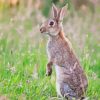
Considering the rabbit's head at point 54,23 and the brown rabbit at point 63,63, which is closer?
the brown rabbit at point 63,63

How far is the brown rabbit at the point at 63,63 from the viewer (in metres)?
7.03

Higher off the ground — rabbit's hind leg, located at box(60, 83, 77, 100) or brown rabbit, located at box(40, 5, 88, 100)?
brown rabbit, located at box(40, 5, 88, 100)

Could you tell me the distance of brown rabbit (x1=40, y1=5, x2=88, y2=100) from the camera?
703 centimetres

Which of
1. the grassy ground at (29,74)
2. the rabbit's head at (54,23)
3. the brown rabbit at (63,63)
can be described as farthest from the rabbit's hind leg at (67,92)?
the rabbit's head at (54,23)

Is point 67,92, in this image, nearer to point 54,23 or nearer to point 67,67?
point 67,67

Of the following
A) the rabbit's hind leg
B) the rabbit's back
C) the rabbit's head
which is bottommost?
the rabbit's hind leg

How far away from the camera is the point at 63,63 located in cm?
730

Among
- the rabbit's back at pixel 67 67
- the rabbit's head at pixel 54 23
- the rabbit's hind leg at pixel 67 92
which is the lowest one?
the rabbit's hind leg at pixel 67 92

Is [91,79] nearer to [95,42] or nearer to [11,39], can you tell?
[11,39]

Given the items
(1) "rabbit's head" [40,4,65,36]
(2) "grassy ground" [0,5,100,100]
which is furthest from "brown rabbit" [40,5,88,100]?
(2) "grassy ground" [0,5,100,100]

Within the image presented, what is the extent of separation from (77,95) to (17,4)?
28.2ft

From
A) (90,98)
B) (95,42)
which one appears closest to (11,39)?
(95,42)

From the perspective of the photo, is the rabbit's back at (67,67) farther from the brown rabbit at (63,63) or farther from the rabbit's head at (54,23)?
the rabbit's head at (54,23)

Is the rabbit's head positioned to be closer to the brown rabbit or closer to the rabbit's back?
the brown rabbit
